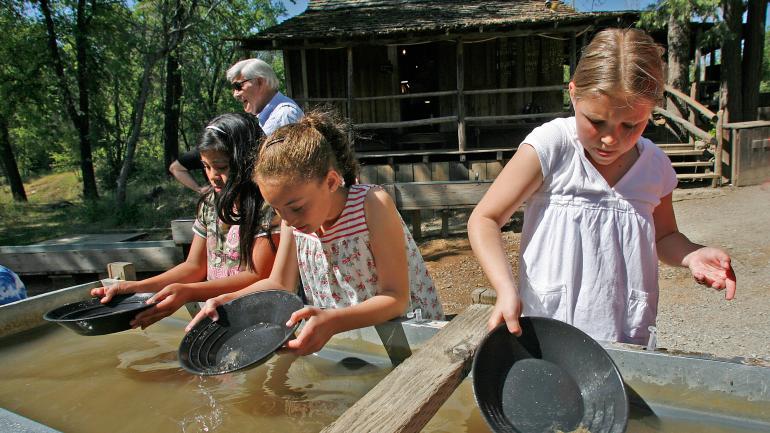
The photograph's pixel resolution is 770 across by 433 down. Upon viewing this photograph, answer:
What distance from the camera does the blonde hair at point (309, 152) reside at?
5.56 ft

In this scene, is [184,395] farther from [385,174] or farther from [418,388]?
[385,174]

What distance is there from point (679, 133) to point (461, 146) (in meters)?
5.77

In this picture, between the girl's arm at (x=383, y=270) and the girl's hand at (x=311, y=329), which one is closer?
the girl's hand at (x=311, y=329)

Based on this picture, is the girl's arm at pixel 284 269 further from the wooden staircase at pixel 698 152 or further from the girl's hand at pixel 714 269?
the wooden staircase at pixel 698 152

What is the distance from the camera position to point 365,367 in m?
1.85

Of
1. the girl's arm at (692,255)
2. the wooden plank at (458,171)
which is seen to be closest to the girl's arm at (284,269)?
the girl's arm at (692,255)

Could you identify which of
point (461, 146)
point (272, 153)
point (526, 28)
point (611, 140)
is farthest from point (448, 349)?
point (526, 28)

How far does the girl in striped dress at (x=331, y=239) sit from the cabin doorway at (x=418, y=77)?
429 inches

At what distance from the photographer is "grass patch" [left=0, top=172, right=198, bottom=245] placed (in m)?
11.0

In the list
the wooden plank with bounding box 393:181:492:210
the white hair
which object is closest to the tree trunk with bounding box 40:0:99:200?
the wooden plank with bounding box 393:181:492:210

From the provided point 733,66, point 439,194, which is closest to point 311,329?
point 439,194

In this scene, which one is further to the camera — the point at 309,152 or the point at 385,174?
the point at 385,174

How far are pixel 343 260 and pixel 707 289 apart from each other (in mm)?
4500

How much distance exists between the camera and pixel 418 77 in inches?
517
